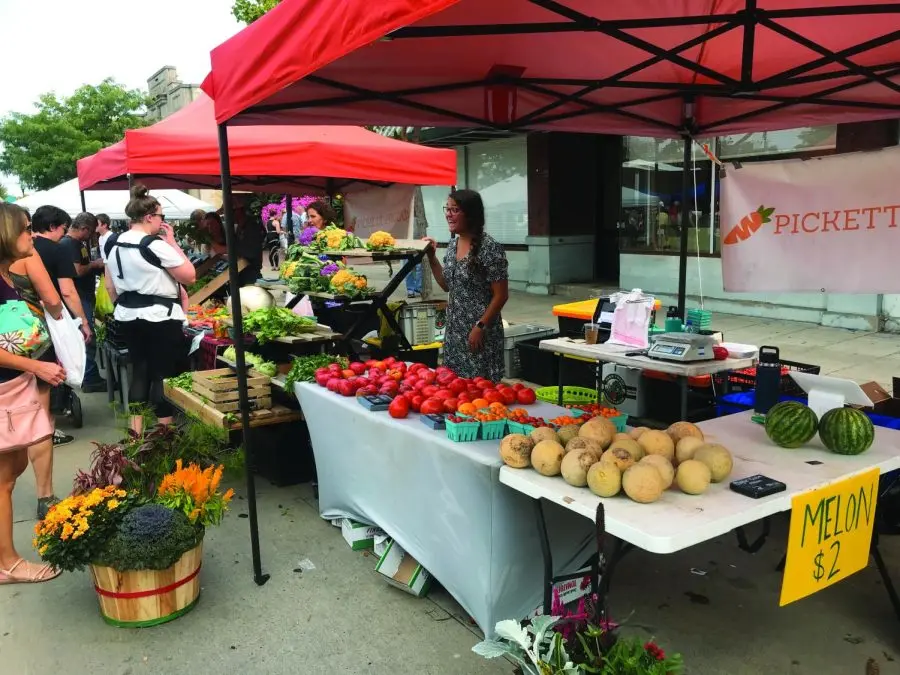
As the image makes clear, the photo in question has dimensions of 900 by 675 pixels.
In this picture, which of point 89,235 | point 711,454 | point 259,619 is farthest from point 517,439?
point 89,235

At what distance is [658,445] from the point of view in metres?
2.45

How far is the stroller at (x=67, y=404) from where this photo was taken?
6.55 m

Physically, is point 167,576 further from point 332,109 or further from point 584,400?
point 584,400

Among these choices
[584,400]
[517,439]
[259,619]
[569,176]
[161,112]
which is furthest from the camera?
[161,112]

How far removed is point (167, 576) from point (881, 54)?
14.7ft

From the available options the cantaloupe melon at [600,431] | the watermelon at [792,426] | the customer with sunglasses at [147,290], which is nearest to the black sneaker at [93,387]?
the customer with sunglasses at [147,290]

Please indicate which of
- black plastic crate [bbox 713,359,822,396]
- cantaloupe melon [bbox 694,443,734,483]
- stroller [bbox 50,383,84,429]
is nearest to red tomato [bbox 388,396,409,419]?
cantaloupe melon [bbox 694,443,734,483]

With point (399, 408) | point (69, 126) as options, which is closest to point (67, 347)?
point (399, 408)

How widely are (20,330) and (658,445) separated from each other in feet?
10.5

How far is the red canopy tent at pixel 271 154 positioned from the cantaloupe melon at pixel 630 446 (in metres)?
4.33

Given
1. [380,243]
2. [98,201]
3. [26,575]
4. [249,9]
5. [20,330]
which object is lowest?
[26,575]

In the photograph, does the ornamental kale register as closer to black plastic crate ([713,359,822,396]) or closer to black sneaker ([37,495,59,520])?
black sneaker ([37,495,59,520])

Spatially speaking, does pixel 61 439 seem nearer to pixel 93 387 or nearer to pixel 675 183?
pixel 93 387

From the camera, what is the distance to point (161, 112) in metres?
43.5
